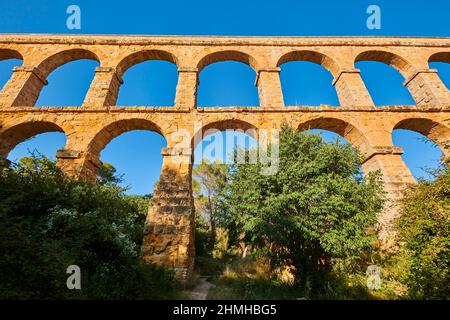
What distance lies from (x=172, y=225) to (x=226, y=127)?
4634mm

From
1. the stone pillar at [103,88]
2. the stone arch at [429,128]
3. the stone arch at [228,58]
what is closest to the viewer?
the stone arch at [429,128]

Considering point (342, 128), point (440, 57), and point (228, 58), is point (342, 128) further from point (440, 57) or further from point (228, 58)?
point (440, 57)

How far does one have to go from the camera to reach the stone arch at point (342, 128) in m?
9.18

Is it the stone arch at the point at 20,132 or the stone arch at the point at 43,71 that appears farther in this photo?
the stone arch at the point at 43,71

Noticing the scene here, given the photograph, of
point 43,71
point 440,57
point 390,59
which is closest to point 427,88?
point 390,59

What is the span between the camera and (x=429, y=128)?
9688 millimetres

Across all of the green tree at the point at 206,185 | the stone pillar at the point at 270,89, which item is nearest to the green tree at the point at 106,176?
the green tree at the point at 206,185

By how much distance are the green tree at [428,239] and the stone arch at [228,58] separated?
8.97 m

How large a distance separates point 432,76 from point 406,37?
310 centimetres

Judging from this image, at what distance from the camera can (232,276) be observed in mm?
6828

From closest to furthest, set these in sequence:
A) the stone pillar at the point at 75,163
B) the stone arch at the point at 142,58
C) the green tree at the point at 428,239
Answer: the green tree at the point at 428,239 → the stone pillar at the point at 75,163 → the stone arch at the point at 142,58

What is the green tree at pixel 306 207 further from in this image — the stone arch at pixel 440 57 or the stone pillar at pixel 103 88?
the stone arch at pixel 440 57

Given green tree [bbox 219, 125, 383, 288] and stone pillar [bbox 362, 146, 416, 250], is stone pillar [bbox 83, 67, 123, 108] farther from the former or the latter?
stone pillar [bbox 362, 146, 416, 250]
